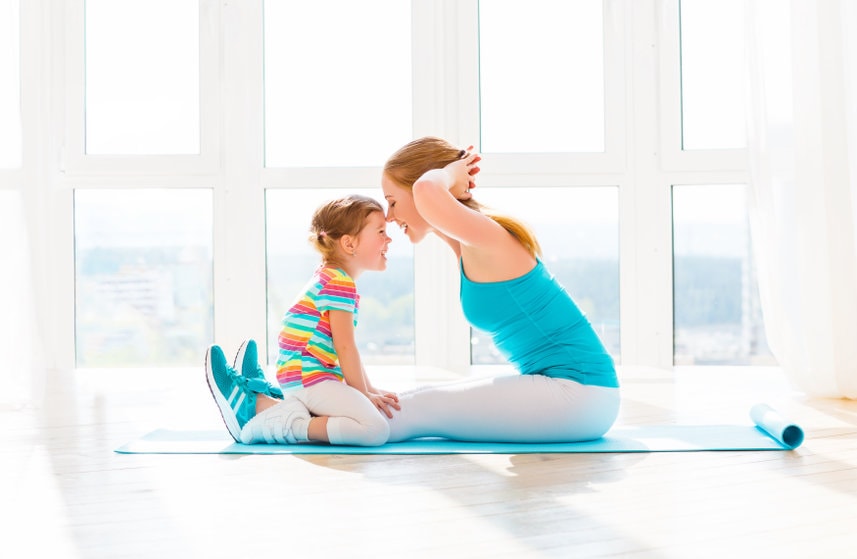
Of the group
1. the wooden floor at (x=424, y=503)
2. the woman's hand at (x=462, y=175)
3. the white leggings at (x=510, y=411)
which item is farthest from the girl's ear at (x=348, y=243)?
the wooden floor at (x=424, y=503)

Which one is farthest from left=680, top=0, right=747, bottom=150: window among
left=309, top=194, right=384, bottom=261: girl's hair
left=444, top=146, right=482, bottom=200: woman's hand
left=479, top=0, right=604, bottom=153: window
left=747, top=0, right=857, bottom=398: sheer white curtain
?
left=309, top=194, right=384, bottom=261: girl's hair

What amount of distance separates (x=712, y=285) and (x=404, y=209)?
2.09 m

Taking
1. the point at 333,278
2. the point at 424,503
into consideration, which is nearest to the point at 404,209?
the point at 333,278

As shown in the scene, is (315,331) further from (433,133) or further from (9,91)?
(433,133)

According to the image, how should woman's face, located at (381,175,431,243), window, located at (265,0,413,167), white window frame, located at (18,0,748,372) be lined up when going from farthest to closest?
window, located at (265,0,413,167) < white window frame, located at (18,0,748,372) < woman's face, located at (381,175,431,243)

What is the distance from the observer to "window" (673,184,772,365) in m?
3.82

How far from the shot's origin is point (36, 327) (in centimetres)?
288

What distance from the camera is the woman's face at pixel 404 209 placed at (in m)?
2.18

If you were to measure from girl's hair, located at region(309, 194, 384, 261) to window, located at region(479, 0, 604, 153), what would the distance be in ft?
5.57

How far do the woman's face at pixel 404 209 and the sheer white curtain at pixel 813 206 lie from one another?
139 cm

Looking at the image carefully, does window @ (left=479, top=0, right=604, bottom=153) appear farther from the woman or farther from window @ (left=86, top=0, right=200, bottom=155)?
the woman

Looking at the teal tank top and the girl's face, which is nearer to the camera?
the teal tank top

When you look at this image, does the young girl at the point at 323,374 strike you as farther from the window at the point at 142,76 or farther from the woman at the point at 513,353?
the window at the point at 142,76

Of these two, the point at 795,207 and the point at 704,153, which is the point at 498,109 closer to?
the point at 704,153
